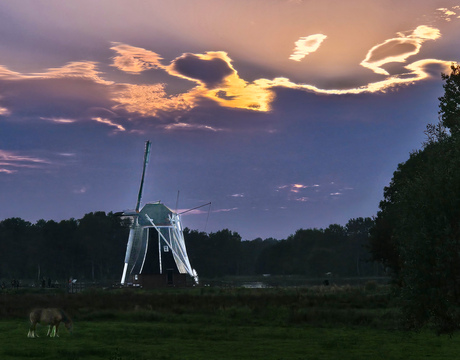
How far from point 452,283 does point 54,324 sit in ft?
68.6

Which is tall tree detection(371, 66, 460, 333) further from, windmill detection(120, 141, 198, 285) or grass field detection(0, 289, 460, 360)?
windmill detection(120, 141, 198, 285)

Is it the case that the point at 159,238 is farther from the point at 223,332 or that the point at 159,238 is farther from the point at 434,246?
the point at 434,246

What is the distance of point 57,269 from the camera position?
189750 millimetres

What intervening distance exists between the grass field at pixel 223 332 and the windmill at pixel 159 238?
3533 cm

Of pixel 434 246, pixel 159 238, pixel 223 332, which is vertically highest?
pixel 159 238

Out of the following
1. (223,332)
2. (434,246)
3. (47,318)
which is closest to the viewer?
(434,246)

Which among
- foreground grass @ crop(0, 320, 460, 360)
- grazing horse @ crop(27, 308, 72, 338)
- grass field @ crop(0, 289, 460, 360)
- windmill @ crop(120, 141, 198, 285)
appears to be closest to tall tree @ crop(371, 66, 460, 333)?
foreground grass @ crop(0, 320, 460, 360)

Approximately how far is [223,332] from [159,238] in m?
59.8

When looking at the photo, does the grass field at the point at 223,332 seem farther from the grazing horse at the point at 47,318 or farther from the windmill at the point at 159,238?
the windmill at the point at 159,238

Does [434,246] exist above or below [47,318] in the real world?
above

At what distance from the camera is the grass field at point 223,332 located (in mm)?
27906

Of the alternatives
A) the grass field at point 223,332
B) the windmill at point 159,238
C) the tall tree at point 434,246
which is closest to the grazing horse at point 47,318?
the grass field at point 223,332

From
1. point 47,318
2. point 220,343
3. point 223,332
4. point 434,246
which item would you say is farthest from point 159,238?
point 434,246

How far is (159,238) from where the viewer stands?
96.4 meters
